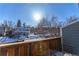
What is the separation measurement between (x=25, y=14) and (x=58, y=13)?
0.35m

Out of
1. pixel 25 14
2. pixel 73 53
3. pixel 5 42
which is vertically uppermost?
pixel 25 14

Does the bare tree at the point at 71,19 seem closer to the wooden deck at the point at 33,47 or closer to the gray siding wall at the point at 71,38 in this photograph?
the gray siding wall at the point at 71,38

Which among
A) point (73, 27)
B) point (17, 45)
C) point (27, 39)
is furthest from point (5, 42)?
point (73, 27)

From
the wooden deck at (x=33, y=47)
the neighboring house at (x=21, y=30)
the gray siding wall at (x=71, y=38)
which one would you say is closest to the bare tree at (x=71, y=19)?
the gray siding wall at (x=71, y=38)

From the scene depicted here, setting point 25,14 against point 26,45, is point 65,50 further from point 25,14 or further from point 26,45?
point 25,14

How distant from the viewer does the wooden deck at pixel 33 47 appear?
4.73 ft

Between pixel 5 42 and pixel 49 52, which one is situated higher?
pixel 5 42

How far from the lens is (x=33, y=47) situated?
149cm

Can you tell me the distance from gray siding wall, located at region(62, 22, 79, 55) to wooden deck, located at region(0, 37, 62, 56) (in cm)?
7

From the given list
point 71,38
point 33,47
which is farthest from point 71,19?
point 33,47

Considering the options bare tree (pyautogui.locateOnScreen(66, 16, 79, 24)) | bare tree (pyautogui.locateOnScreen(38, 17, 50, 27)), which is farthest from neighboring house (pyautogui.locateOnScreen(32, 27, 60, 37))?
bare tree (pyautogui.locateOnScreen(66, 16, 79, 24))

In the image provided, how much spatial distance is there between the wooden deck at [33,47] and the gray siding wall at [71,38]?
73 mm

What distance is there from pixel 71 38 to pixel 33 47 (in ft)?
1.35

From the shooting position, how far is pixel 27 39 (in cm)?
148
